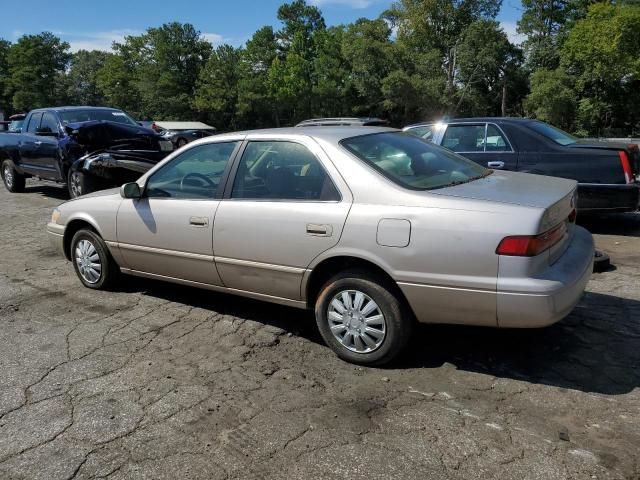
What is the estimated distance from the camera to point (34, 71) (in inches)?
2928

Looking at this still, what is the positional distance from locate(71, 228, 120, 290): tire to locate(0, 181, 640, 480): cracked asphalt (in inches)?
15.0

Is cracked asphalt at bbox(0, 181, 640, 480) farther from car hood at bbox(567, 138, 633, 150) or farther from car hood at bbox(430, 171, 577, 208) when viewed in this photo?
car hood at bbox(567, 138, 633, 150)

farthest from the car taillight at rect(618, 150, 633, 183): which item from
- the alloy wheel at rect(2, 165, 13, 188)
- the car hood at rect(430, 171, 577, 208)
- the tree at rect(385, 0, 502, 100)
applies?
the tree at rect(385, 0, 502, 100)

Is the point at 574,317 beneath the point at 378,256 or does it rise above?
beneath

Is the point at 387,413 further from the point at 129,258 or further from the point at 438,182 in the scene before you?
the point at 129,258

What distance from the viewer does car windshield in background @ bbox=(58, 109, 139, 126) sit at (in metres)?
10.4

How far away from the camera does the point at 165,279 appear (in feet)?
15.4

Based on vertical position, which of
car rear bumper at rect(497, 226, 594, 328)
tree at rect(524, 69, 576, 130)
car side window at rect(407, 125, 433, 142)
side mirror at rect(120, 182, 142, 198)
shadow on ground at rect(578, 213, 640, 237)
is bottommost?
shadow on ground at rect(578, 213, 640, 237)

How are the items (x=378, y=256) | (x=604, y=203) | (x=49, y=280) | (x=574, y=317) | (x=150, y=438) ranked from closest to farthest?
1. (x=150, y=438)
2. (x=378, y=256)
3. (x=574, y=317)
4. (x=49, y=280)
5. (x=604, y=203)

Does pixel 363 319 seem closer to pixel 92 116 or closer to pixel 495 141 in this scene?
pixel 495 141

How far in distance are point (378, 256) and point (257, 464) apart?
4.54 feet

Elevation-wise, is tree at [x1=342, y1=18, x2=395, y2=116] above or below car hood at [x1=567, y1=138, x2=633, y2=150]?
above

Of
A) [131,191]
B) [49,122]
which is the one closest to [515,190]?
[131,191]

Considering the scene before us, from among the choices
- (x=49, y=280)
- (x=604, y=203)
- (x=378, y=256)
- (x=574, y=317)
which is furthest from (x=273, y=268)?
(x=604, y=203)
